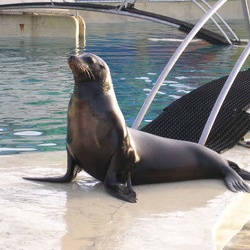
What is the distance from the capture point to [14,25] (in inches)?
720

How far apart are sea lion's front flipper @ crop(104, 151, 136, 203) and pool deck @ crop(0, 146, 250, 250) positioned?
52 millimetres

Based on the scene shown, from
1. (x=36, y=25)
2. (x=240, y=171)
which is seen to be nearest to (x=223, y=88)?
(x=240, y=171)

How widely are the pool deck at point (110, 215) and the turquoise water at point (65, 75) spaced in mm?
2786

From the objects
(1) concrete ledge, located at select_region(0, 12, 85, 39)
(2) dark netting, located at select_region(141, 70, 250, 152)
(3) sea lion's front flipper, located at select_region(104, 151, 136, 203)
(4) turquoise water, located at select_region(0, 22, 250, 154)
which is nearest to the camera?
(3) sea lion's front flipper, located at select_region(104, 151, 136, 203)

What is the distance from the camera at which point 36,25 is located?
18281 mm

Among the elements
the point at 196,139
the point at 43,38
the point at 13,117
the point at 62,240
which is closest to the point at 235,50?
the point at 43,38

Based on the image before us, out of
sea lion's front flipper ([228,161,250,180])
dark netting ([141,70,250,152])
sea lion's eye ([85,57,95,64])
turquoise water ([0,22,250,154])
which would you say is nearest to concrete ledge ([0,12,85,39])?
turquoise water ([0,22,250,154])

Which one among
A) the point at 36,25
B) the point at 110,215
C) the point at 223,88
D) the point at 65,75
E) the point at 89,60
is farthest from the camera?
the point at 36,25

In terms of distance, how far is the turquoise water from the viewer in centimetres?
815

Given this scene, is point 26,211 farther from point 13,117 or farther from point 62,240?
point 13,117

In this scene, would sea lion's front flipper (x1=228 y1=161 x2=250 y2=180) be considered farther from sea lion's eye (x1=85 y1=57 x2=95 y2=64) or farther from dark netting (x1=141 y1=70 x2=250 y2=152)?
sea lion's eye (x1=85 y1=57 x2=95 y2=64)

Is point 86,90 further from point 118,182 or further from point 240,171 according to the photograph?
point 240,171

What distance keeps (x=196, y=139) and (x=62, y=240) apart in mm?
2489

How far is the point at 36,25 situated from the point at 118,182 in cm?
1434
